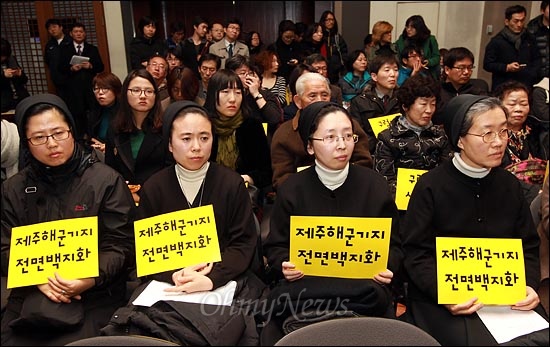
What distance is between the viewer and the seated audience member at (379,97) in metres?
3.88

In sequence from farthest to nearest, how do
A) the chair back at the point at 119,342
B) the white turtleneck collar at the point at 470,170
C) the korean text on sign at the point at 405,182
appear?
the korean text on sign at the point at 405,182 < the white turtleneck collar at the point at 470,170 < the chair back at the point at 119,342

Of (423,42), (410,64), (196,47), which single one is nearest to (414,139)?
(410,64)

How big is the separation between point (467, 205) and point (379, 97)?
211 centimetres

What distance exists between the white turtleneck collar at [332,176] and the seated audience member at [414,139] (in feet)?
2.88

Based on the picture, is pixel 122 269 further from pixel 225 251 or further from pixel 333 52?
pixel 333 52

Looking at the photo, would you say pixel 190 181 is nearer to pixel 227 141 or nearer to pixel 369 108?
pixel 227 141

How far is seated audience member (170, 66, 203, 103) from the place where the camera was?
4066 millimetres

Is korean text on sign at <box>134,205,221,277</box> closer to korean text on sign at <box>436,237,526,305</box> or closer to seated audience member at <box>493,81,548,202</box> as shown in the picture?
korean text on sign at <box>436,237,526,305</box>

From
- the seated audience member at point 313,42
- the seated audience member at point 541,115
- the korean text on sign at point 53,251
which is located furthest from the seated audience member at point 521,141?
the seated audience member at point 313,42

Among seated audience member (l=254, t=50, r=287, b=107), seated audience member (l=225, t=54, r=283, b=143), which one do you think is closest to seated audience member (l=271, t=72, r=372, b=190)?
seated audience member (l=225, t=54, r=283, b=143)

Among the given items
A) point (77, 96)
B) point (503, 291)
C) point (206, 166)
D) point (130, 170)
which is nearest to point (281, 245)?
point (206, 166)

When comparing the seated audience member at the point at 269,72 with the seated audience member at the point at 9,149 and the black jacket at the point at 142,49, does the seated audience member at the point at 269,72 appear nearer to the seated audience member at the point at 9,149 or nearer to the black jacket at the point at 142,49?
→ the black jacket at the point at 142,49

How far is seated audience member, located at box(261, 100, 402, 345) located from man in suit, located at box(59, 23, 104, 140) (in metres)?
4.96

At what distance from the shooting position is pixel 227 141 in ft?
10.5
